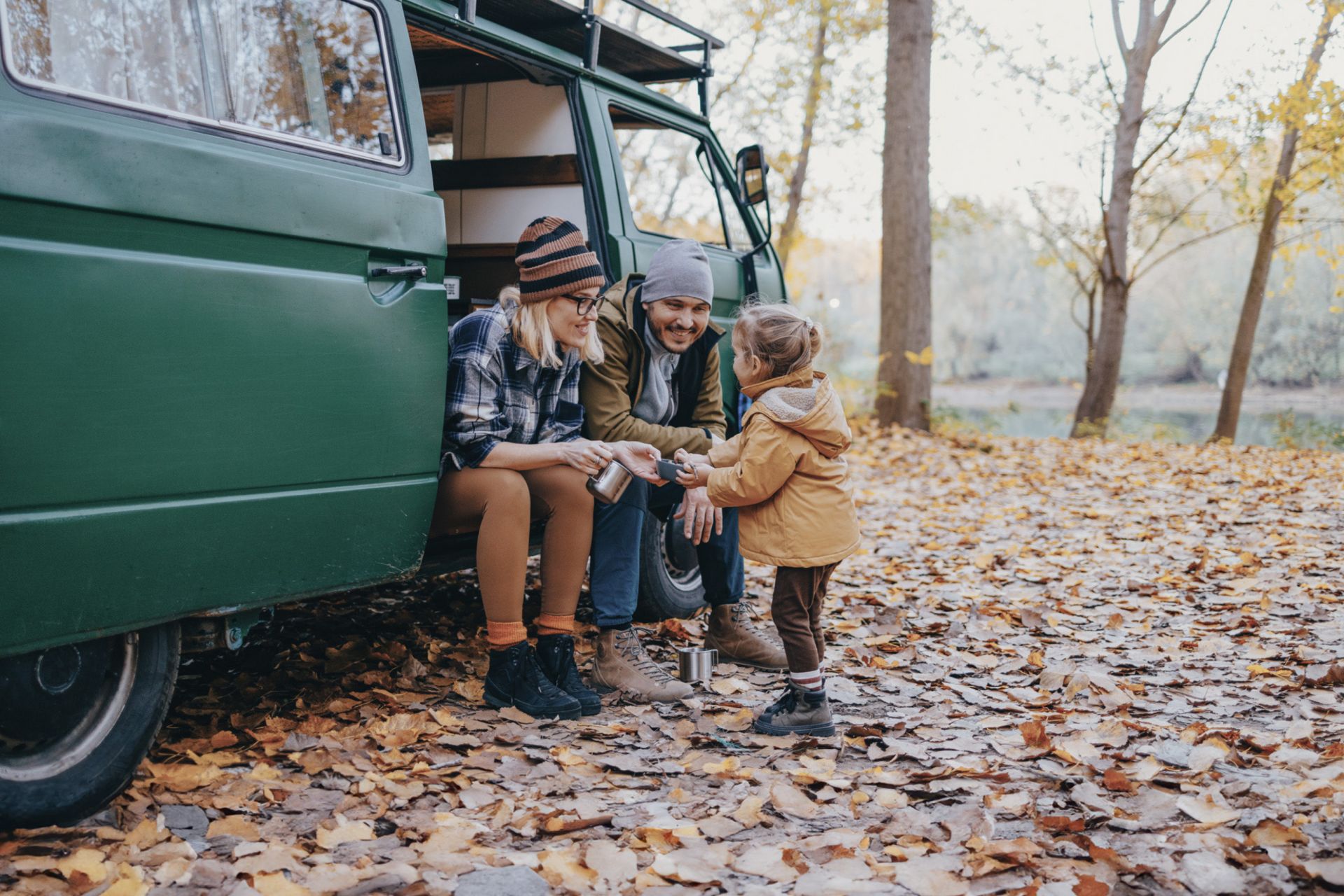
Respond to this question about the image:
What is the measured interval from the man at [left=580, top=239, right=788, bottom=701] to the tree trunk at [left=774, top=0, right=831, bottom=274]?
11.2 metres

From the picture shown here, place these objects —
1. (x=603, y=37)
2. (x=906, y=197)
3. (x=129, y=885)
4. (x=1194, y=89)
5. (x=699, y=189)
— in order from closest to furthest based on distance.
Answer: (x=129, y=885) < (x=603, y=37) < (x=699, y=189) < (x=906, y=197) < (x=1194, y=89)

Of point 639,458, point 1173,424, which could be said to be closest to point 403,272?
point 639,458

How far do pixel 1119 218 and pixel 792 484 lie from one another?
1168 centimetres

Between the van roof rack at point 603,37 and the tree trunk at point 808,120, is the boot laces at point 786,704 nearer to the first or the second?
the van roof rack at point 603,37

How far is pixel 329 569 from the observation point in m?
2.83

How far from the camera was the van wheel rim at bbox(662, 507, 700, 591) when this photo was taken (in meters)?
4.48

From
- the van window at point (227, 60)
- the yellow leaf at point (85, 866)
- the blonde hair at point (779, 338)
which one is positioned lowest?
the yellow leaf at point (85, 866)

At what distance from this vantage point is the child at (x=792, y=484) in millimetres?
3107

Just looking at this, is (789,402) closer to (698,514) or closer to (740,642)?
(698,514)

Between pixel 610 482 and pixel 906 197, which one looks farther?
pixel 906 197

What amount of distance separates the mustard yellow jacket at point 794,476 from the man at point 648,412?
0.37m

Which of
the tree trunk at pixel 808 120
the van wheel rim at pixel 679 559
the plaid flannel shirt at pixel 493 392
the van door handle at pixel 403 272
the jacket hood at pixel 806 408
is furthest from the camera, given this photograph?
the tree trunk at pixel 808 120

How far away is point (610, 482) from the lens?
332 cm

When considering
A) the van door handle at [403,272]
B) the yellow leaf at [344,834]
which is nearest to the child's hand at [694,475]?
the van door handle at [403,272]
